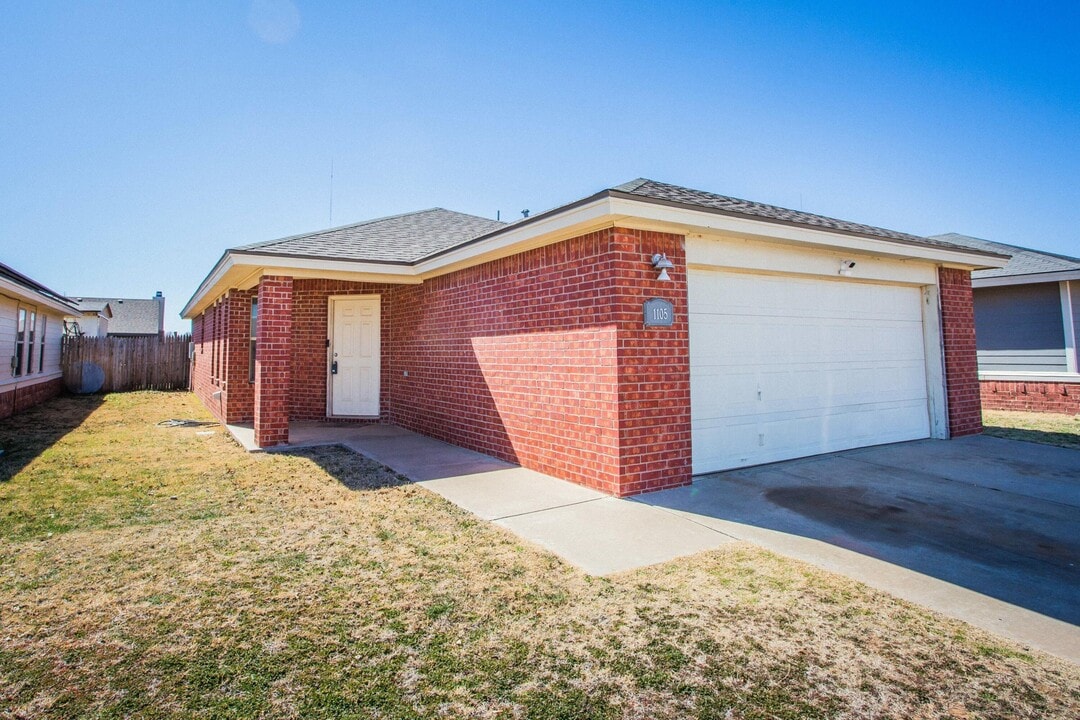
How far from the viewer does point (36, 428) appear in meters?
9.95

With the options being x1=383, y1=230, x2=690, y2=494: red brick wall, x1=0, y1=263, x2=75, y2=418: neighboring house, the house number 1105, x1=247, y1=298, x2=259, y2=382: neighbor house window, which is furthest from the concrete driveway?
x1=0, y1=263, x2=75, y2=418: neighboring house

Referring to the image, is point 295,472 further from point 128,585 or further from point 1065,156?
point 1065,156

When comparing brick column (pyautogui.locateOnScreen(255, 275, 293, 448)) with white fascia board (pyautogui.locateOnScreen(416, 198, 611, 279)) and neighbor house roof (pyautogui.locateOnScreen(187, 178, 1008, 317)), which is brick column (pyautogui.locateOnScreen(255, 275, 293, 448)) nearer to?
neighbor house roof (pyautogui.locateOnScreen(187, 178, 1008, 317))

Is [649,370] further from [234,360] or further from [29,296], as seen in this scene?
[29,296]

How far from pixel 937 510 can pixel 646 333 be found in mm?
3033

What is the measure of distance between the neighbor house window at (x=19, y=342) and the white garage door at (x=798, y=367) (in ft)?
52.6

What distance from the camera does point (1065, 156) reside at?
480 inches

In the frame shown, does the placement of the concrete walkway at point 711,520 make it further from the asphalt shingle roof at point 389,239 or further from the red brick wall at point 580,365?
the asphalt shingle roof at point 389,239

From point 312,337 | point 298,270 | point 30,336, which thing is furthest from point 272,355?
point 30,336

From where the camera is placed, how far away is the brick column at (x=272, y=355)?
7.86m

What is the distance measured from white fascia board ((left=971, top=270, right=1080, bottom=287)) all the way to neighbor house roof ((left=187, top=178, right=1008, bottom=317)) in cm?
402

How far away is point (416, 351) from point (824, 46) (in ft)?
29.0

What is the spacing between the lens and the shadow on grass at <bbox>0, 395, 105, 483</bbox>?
698 centimetres

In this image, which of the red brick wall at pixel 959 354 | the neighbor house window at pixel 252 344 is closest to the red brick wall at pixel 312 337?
the neighbor house window at pixel 252 344
